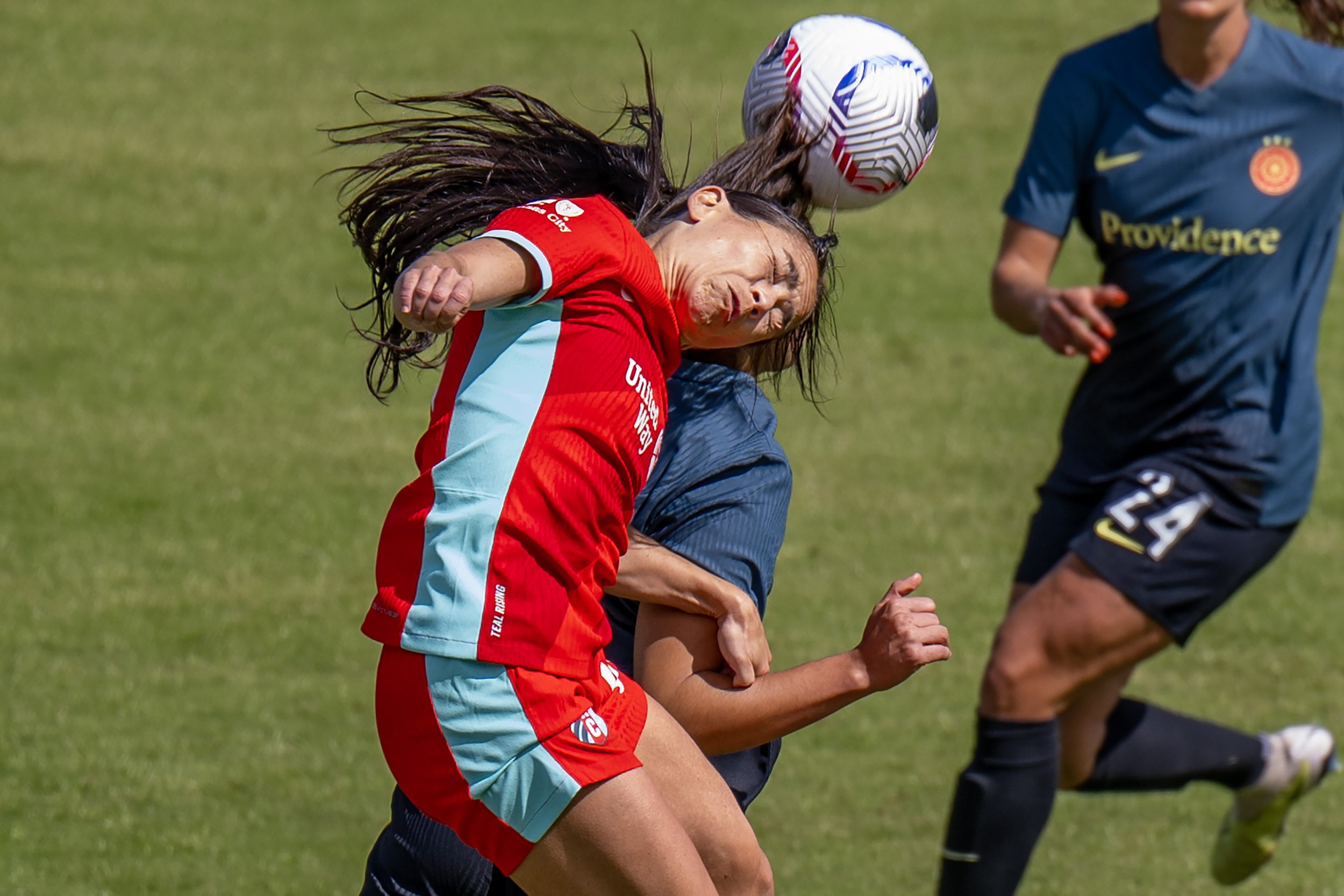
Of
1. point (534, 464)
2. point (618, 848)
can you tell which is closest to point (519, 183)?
point (534, 464)

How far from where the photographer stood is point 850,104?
347cm

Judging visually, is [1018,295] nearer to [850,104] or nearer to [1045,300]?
[1045,300]

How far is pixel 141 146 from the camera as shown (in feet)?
34.3

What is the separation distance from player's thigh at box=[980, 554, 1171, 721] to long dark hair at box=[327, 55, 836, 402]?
4.40ft

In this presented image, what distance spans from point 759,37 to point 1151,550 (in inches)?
310

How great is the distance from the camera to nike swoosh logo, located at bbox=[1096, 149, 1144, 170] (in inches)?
184

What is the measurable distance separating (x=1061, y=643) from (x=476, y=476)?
2.15m

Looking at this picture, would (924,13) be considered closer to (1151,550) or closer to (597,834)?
(1151,550)

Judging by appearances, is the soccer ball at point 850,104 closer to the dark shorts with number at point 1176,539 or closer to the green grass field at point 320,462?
the dark shorts with number at point 1176,539

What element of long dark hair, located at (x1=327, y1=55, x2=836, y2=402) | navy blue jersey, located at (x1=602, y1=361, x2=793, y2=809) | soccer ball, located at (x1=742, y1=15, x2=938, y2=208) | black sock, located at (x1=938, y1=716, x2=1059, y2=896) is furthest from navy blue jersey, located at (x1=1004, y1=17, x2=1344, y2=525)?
navy blue jersey, located at (x1=602, y1=361, x2=793, y2=809)

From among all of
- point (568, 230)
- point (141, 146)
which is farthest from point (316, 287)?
point (568, 230)

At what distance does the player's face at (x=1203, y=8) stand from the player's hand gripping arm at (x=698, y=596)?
220 centimetres

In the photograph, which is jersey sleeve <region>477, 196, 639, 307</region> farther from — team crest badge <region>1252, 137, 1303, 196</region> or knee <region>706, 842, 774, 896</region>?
team crest badge <region>1252, 137, 1303, 196</region>

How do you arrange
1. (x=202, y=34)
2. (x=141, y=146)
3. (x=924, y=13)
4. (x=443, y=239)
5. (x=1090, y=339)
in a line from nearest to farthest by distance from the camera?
(x=443, y=239), (x=1090, y=339), (x=141, y=146), (x=202, y=34), (x=924, y=13)
